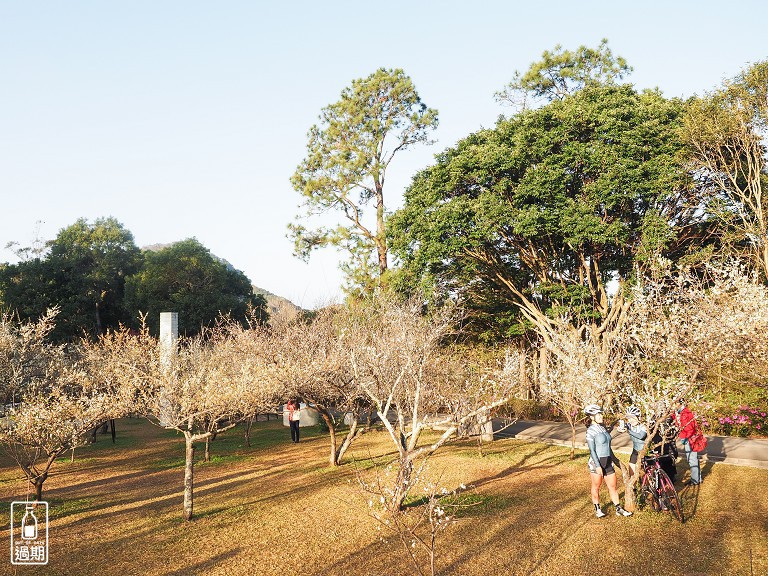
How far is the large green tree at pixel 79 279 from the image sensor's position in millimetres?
49688

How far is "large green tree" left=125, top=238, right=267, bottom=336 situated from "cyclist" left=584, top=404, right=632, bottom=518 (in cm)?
4208

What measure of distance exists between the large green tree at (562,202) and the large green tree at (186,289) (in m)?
28.2

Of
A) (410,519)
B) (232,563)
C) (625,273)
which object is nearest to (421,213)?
(625,273)

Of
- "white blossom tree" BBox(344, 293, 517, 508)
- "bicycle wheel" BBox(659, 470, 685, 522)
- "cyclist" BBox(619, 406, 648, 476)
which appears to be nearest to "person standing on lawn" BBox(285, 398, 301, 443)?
"white blossom tree" BBox(344, 293, 517, 508)

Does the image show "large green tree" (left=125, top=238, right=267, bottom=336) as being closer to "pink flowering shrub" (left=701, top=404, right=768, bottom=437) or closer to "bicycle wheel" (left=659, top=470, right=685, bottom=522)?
"pink flowering shrub" (left=701, top=404, right=768, bottom=437)

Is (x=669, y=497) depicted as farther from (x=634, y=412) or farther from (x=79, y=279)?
(x=79, y=279)

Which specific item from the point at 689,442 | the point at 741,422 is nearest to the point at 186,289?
the point at 741,422

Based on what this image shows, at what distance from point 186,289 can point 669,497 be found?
4874 cm

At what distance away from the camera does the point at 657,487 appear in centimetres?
1166

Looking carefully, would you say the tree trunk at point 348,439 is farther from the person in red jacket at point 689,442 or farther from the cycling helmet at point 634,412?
the person in red jacket at point 689,442

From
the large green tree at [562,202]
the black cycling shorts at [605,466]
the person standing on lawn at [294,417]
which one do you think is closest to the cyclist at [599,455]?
the black cycling shorts at [605,466]

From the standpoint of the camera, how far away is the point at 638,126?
23.3 m

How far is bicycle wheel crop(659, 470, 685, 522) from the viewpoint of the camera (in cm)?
1115

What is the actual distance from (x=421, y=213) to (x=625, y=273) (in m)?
9.67
